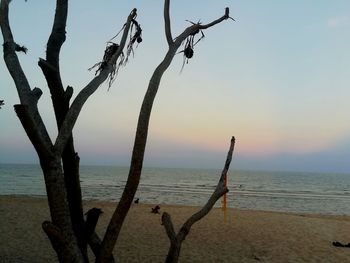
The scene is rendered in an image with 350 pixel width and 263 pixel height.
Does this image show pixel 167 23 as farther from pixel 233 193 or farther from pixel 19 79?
pixel 233 193

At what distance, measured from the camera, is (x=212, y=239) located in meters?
12.5

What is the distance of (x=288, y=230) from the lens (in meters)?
14.9

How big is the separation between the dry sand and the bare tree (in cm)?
610

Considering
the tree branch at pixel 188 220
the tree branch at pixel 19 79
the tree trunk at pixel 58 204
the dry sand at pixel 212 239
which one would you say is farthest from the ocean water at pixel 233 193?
the tree branch at pixel 19 79

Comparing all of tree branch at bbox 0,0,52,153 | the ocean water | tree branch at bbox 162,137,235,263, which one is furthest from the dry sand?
the ocean water

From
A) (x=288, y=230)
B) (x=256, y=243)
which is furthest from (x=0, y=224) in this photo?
(x=288, y=230)

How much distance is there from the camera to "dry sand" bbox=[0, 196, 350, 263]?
10.1m

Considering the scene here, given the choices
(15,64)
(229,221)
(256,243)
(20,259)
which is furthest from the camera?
(229,221)

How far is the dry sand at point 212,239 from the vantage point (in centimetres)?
1013

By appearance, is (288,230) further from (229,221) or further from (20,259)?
(20,259)

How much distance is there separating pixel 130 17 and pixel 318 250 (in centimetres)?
989

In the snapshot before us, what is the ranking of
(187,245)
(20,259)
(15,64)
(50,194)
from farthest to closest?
1. (187,245)
2. (20,259)
3. (15,64)
4. (50,194)

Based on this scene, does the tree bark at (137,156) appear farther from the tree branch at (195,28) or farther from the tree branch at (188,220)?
the tree branch at (188,220)

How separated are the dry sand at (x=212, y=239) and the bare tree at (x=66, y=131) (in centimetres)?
610
